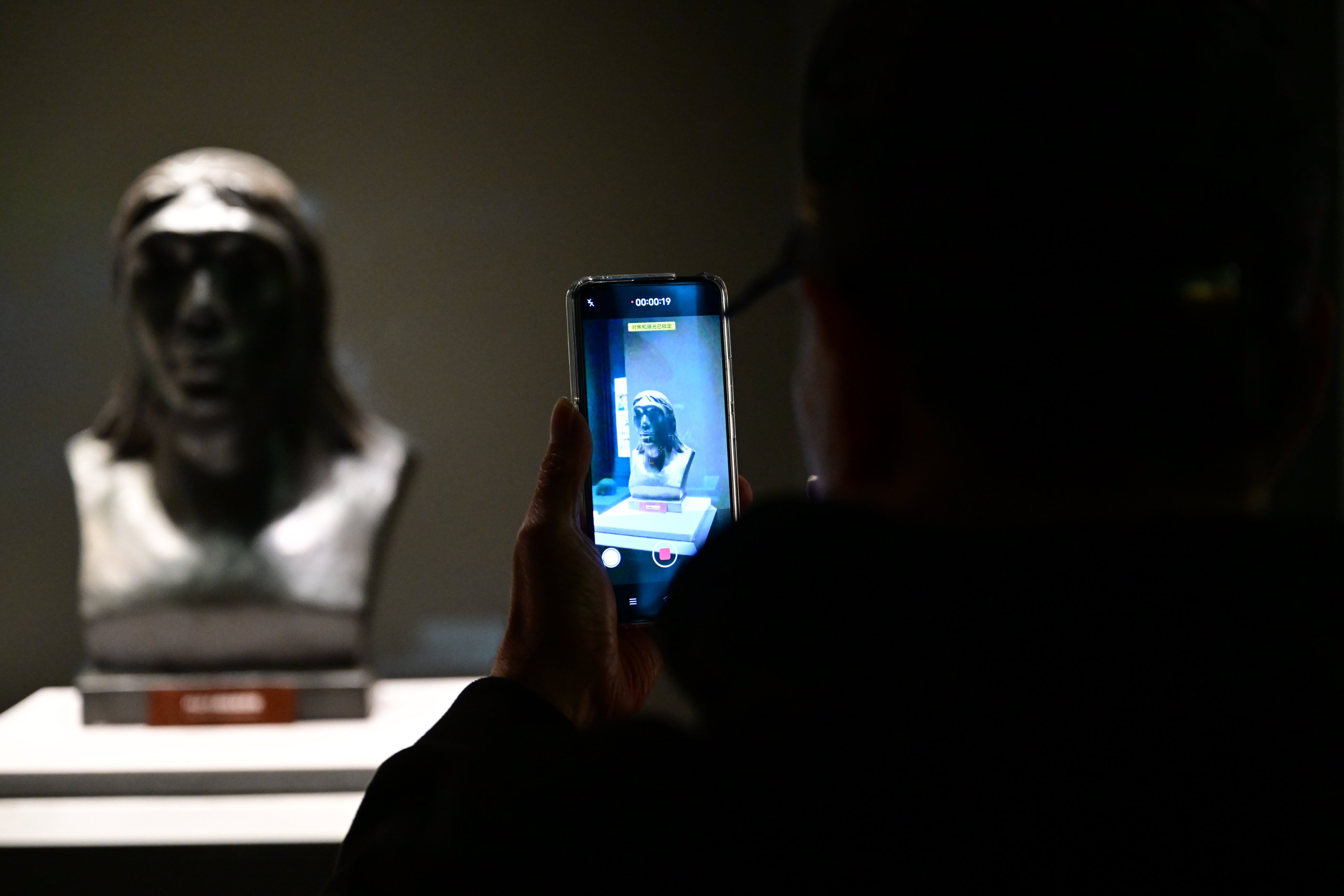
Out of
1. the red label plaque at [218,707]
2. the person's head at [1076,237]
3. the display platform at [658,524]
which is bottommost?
the red label plaque at [218,707]

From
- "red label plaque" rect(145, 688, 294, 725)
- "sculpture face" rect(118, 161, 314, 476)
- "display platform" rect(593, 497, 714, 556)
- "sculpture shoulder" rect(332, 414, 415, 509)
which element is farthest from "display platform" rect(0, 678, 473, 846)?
"display platform" rect(593, 497, 714, 556)

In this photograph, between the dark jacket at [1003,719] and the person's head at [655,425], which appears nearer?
the dark jacket at [1003,719]

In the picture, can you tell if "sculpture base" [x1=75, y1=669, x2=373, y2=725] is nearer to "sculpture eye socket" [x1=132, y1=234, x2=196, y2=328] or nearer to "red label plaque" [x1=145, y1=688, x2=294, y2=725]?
"red label plaque" [x1=145, y1=688, x2=294, y2=725]

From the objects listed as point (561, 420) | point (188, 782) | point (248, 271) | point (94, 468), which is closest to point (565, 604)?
point (561, 420)

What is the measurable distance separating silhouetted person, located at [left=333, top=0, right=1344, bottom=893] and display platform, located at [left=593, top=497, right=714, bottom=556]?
1.21 ft

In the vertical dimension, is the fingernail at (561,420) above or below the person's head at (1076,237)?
below

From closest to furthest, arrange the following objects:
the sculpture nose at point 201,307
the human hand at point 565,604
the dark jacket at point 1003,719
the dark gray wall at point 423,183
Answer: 1. the dark jacket at point 1003,719
2. the human hand at point 565,604
3. the sculpture nose at point 201,307
4. the dark gray wall at point 423,183

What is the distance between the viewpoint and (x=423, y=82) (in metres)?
1.73

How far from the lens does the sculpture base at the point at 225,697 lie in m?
1.47

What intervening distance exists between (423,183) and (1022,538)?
1.59 metres

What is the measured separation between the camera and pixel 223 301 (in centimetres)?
143

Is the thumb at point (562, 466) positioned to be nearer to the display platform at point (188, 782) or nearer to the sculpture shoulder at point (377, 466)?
the display platform at point (188, 782)

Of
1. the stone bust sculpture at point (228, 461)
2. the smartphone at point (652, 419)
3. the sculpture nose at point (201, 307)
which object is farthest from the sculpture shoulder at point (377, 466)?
the smartphone at point (652, 419)

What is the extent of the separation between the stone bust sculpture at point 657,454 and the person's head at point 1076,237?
39cm
